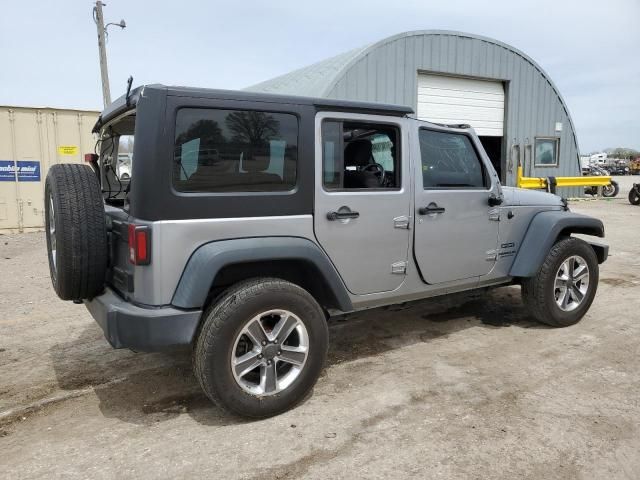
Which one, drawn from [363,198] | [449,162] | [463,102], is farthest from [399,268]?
[463,102]

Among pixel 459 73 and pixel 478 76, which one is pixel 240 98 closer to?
pixel 459 73

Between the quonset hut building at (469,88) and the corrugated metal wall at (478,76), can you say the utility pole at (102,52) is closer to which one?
the quonset hut building at (469,88)

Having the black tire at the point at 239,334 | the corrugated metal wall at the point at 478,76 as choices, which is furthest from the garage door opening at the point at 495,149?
the black tire at the point at 239,334

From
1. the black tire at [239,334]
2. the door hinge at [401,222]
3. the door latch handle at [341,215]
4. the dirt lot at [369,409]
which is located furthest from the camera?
the door hinge at [401,222]

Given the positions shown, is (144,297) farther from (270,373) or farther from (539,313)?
→ (539,313)

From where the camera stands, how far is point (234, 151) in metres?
2.96

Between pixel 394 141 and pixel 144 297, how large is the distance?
2.06 meters

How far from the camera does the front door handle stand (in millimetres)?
3695

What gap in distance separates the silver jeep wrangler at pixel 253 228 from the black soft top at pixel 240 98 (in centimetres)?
1

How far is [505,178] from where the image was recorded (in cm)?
1780

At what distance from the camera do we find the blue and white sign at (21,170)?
1144cm

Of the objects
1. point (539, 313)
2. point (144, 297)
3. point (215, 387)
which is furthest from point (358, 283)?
point (539, 313)

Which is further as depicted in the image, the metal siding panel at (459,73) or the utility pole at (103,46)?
the utility pole at (103,46)

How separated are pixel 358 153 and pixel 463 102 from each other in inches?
544
